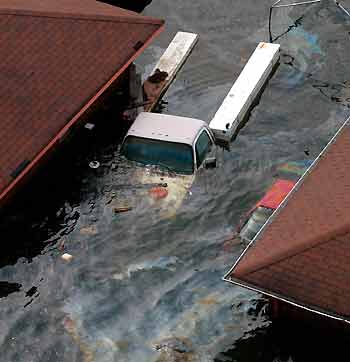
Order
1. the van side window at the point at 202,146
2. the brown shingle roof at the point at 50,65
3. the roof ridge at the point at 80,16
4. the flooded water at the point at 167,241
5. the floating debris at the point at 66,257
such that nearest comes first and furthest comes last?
the flooded water at the point at 167,241 < the floating debris at the point at 66,257 < the brown shingle roof at the point at 50,65 < the van side window at the point at 202,146 < the roof ridge at the point at 80,16

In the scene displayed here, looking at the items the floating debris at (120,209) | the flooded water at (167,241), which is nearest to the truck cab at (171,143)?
the flooded water at (167,241)

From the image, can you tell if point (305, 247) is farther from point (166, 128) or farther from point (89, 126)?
point (89, 126)

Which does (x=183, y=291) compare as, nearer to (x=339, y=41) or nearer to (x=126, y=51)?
(x=126, y=51)

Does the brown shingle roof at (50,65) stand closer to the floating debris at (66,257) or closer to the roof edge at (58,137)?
the roof edge at (58,137)

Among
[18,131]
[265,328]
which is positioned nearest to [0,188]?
[18,131]

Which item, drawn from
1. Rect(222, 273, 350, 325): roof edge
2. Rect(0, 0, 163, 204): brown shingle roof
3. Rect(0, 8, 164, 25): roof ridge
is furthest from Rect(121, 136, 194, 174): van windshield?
Rect(222, 273, 350, 325): roof edge

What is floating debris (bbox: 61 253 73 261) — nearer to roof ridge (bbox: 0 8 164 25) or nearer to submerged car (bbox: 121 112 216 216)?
submerged car (bbox: 121 112 216 216)
